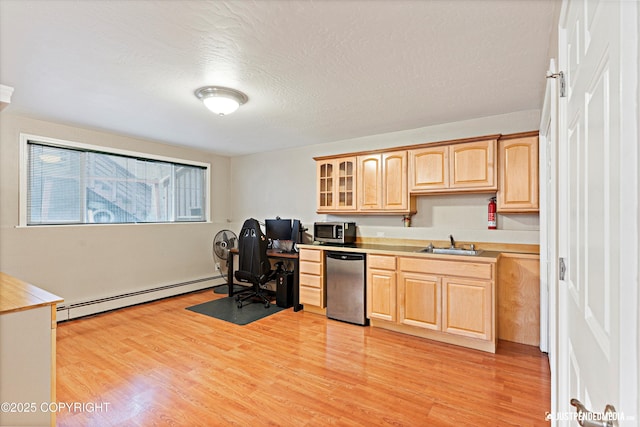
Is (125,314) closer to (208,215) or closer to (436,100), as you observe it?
(208,215)

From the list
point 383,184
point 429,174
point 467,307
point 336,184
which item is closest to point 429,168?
point 429,174

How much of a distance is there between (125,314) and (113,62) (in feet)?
10.7

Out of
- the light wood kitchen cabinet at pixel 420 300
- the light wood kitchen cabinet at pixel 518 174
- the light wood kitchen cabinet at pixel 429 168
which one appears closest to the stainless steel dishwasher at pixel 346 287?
the light wood kitchen cabinet at pixel 420 300

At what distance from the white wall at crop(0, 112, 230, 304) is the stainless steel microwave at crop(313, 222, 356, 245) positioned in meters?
2.34

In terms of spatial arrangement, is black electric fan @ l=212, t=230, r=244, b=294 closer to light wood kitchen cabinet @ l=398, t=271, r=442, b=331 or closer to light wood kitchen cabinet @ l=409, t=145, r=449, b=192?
light wood kitchen cabinet @ l=398, t=271, r=442, b=331

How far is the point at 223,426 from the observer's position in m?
1.96

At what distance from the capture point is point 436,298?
10.6ft

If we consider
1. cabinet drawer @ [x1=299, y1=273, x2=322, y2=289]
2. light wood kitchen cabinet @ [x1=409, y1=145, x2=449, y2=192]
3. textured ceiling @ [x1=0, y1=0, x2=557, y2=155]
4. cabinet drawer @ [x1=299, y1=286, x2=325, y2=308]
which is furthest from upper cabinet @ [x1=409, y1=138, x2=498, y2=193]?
cabinet drawer @ [x1=299, y1=286, x2=325, y2=308]

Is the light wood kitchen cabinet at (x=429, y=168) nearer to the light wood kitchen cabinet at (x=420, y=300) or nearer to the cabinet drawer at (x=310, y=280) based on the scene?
the light wood kitchen cabinet at (x=420, y=300)

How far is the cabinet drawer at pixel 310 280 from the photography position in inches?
162

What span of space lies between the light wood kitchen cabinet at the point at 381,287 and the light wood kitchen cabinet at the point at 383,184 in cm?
70

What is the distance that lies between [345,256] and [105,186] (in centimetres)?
343

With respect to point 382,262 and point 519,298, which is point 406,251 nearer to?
point 382,262

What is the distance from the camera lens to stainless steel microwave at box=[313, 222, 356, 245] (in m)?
4.21
